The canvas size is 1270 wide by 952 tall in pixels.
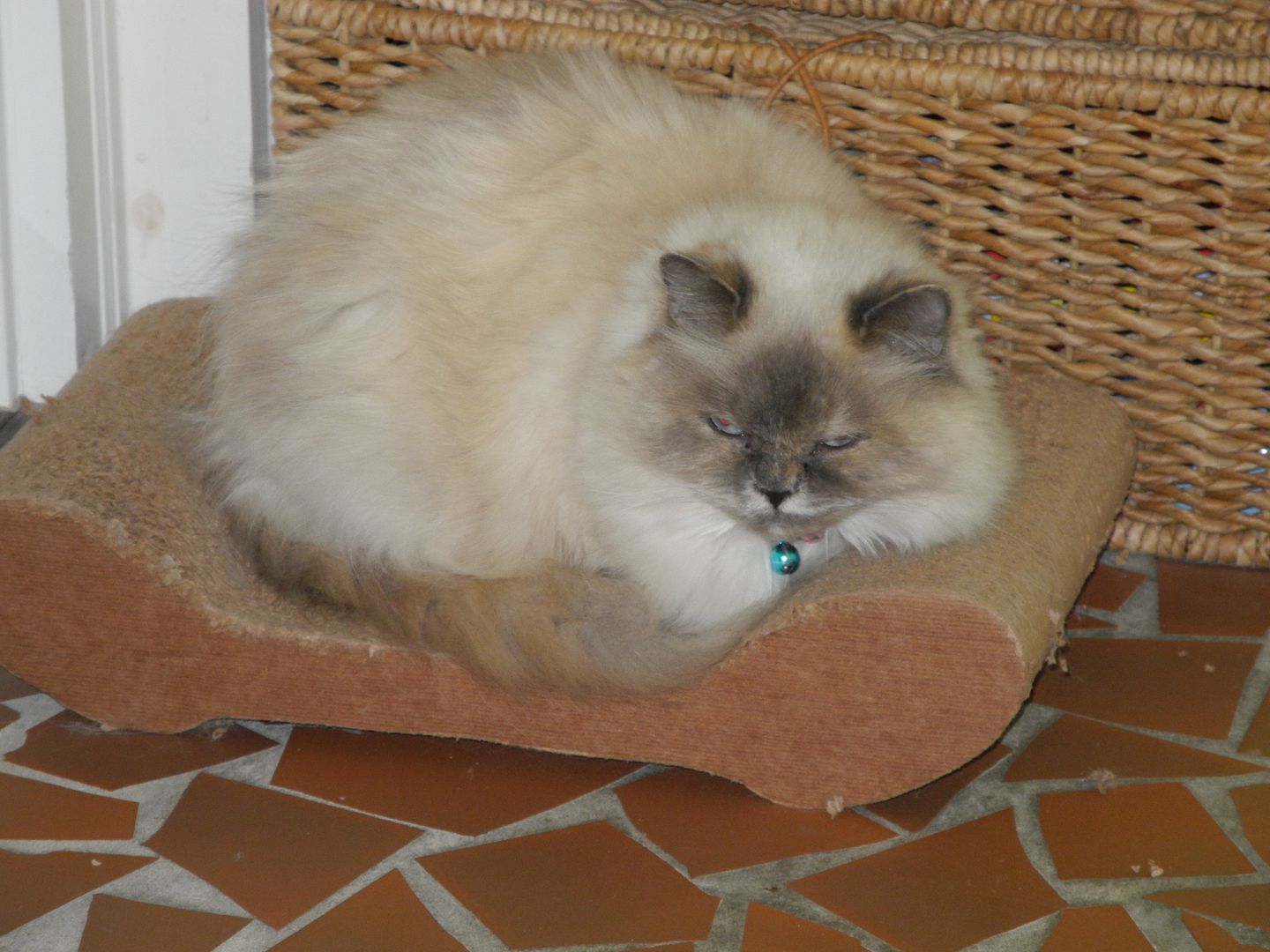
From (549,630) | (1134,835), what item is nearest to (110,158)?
(549,630)

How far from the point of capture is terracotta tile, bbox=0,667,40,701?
2.04m

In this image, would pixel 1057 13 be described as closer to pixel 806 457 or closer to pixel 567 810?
pixel 806 457

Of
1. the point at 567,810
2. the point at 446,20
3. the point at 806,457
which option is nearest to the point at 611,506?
the point at 806,457

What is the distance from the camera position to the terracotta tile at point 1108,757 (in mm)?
1914

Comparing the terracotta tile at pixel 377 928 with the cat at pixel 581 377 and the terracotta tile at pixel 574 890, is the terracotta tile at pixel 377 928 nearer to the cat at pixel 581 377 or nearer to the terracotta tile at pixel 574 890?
the terracotta tile at pixel 574 890

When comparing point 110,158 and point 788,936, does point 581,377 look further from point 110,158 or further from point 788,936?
point 110,158

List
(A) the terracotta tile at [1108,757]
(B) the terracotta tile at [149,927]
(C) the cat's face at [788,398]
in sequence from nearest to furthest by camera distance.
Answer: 1. (B) the terracotta tile at [149,927]
2. (C) the cat's face at [788,398]
3. (A) the terracotta tile at [1108,757]

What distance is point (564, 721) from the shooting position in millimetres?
1824

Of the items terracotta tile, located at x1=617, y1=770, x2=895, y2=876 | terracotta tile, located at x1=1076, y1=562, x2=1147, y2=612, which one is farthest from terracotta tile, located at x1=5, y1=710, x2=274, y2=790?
terracotta tile, located at x1=1076, y1=562, x2=1147, y2=612

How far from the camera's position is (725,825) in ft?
5.84

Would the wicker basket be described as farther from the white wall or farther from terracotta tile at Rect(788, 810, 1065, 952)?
terracotta tile at Rect(788, 810, 1065, 952)

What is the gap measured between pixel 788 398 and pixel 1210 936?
2.68 ft

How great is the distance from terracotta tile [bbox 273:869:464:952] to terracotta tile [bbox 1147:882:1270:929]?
0.89 m

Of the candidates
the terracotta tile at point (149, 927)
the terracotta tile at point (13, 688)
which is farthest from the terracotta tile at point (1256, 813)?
the terracotta tile at point (13, 688)
